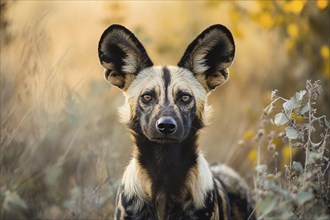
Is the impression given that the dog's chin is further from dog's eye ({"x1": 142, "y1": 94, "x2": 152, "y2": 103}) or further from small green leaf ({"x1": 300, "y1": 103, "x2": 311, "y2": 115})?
small green leaf ({"x1": 300, "y1": 103, "x2": 311, "y2": 115})

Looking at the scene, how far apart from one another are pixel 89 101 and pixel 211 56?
79.0 inches

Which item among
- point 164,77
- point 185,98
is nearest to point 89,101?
point 164,77

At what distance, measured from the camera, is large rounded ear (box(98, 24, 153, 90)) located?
4258 mm

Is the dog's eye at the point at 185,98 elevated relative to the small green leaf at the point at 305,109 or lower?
elevated

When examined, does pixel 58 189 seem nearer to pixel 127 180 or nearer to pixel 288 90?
pixel 127 180

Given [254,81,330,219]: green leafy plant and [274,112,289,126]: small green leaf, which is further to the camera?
[274,112,289,126]: small green leaf

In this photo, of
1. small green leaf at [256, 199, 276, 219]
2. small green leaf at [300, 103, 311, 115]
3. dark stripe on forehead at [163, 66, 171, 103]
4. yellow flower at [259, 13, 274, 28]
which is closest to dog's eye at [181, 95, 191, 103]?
dark stripe on forehead at [163, 66, 171, 103]

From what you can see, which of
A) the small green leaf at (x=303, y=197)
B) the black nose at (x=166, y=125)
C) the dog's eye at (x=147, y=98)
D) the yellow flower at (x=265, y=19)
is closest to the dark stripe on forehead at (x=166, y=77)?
the dog's eye at (x=147, y=98)

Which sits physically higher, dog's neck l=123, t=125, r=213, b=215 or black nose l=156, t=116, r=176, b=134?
black nose l=156, t=116, r=176, b=134

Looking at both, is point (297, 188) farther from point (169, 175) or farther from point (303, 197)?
point (169, 175)

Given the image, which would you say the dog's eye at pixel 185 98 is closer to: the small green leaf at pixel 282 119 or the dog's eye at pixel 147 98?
the dog's eye at pixel 147 98

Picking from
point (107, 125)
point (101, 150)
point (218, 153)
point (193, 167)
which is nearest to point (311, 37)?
point (218, 153)

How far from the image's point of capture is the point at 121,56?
437 centimetres

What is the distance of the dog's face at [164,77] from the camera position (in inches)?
160
